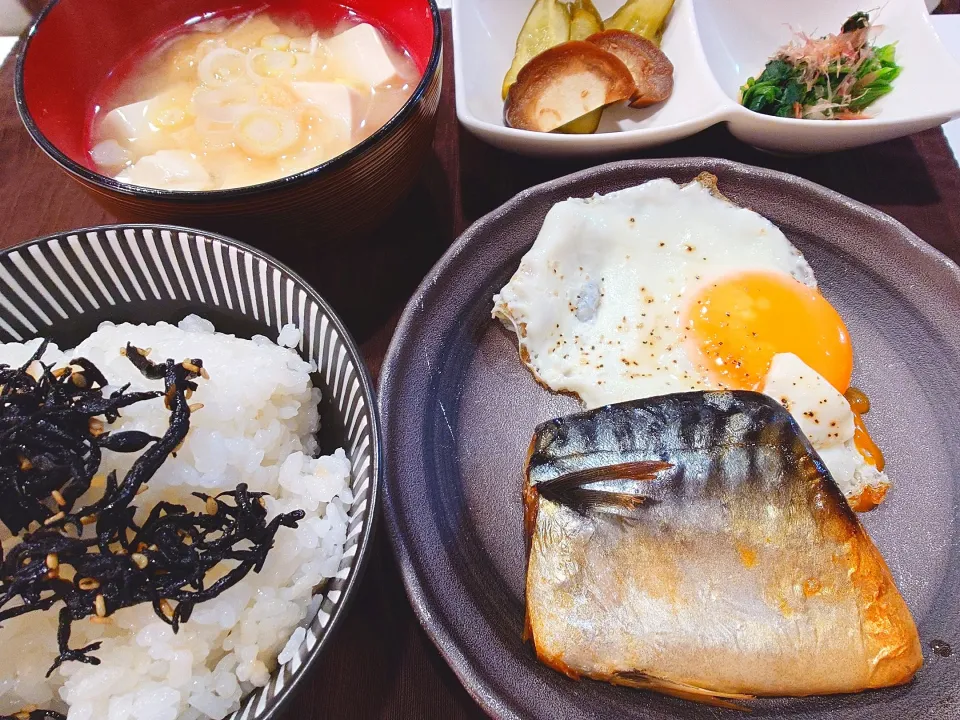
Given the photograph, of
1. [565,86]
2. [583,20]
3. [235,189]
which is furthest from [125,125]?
[583,20]

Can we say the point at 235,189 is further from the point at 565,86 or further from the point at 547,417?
the point at 565,86

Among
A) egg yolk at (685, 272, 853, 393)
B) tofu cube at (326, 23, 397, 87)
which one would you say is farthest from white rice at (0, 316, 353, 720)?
egg yolk at (685, 272, 853, 393)

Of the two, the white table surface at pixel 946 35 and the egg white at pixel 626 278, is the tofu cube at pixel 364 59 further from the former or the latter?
the white table surface at pixel 946 35

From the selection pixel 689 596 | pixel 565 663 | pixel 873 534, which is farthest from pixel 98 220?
pixel 873 534

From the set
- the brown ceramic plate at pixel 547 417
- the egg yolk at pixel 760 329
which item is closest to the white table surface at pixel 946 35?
the brown ceramic plate at pixel 547 417

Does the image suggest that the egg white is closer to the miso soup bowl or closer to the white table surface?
the miso soup bowl

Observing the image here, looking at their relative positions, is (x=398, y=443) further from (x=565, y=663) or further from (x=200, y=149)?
(x=200, y=149)
